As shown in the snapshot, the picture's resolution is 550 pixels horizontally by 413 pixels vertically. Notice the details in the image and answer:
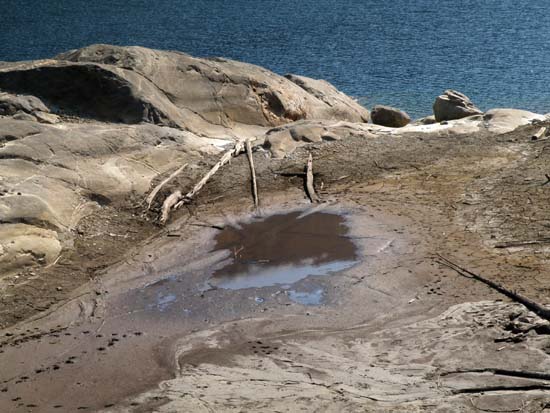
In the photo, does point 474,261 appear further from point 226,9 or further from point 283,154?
point 226,9

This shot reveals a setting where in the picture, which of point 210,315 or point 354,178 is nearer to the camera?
point 210,315

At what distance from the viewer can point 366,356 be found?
32.1 ft

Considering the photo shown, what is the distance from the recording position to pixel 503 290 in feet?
36.0

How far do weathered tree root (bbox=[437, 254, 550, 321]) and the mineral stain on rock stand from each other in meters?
1.29

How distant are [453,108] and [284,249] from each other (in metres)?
8.43

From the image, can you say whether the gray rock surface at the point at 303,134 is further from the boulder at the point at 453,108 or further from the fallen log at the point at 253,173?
the boulder at the point at 453,108

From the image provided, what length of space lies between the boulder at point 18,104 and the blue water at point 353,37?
35.1ft

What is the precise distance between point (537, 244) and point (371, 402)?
4.75 metres

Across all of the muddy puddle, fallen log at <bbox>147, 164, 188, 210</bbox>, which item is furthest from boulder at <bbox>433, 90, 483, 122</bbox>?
fallen log at <bbox>147, 164, 188, 210</bbox>

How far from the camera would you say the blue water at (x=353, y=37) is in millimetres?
26438

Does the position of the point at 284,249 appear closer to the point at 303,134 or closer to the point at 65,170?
the point at 65,170

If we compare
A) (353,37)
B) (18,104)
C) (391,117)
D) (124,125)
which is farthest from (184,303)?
(353,37)

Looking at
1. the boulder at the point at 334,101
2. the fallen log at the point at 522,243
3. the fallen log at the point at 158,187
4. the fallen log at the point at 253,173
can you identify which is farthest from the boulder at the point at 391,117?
the fallen log at the point at 522,243

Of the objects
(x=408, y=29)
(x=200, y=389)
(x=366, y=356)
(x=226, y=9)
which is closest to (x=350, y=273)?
(x=366, y=356)
